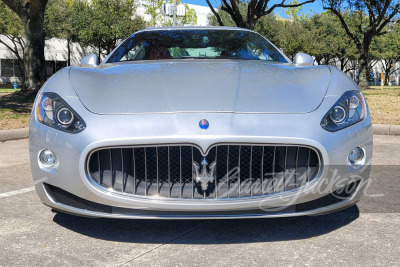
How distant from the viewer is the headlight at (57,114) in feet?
8.25

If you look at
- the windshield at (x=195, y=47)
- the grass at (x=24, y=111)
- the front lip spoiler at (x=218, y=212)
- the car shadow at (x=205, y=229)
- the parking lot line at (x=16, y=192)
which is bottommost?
the grass at (x=24, y=111)

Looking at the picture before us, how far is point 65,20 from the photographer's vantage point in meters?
36.6

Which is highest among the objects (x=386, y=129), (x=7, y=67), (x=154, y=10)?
(x=154, y=10)

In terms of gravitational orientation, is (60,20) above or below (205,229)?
above

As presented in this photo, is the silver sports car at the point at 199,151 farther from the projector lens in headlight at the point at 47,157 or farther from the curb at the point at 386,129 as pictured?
the curb at the point at 386,129

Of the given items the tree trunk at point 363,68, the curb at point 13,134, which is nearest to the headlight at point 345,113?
the curb at point 13,134

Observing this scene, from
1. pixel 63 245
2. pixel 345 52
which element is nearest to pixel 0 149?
pixel 63 245

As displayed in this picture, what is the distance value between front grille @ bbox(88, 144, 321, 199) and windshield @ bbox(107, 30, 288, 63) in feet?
5.46

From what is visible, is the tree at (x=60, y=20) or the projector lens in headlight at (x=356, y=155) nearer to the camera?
the projector lens in headlight at (x=356, y=155)

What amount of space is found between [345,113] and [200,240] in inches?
43.3

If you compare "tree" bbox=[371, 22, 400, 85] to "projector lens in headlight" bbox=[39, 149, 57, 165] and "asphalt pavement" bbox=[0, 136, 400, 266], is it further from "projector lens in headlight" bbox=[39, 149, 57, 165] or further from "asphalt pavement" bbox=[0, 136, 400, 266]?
"projector lens in headlight" bbox=[39, 149, 57, 165]

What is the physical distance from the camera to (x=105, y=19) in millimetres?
36281

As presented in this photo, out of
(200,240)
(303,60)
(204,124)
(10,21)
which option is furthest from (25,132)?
(10,21)

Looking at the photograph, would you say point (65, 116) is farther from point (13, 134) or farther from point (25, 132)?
point (25, 132)
